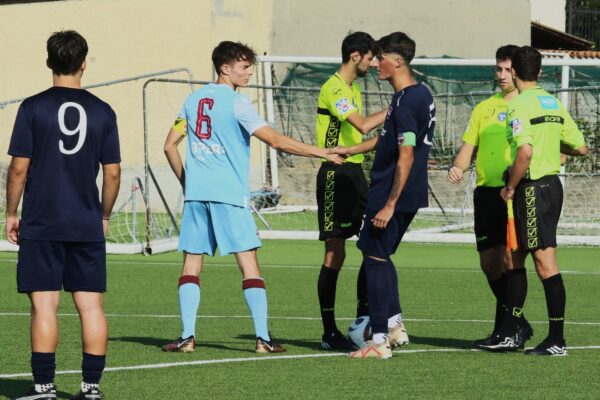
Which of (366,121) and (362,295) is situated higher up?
(366,121)

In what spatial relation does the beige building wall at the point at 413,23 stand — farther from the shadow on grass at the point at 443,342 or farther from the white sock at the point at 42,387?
the white sock at the point at 42,387

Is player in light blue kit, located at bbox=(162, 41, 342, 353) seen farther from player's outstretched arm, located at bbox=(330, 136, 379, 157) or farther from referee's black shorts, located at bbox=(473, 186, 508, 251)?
referee's black shorts, located at bbox=(473, 186, 508, 251)

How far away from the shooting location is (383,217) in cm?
898

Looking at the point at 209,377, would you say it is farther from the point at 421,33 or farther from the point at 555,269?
the point at 421,33

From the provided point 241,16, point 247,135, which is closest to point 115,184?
point 247,135

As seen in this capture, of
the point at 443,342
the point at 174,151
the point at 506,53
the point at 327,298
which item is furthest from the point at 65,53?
the point at 443,342

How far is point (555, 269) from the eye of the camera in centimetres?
932

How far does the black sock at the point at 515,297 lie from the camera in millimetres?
9508

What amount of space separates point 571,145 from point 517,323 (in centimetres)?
131

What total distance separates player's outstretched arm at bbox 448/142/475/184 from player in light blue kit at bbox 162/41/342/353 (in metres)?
1.14

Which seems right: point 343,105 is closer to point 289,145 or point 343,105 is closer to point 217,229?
point 289,145

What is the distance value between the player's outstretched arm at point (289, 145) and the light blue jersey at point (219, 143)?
0.10 metres

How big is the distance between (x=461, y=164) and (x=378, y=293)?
1.51 meters

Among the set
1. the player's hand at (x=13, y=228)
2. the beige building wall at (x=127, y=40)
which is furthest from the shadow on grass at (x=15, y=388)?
the beige building wall at (x=127, y=40)
